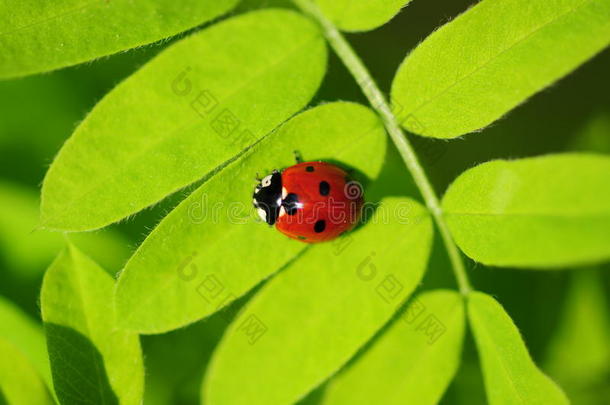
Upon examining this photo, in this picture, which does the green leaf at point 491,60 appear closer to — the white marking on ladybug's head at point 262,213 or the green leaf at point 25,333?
the white marking on ladybug's head at point 262,213

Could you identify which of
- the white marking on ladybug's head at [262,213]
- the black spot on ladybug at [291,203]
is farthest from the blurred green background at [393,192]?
the white marking on ladybug's head at [262,213]

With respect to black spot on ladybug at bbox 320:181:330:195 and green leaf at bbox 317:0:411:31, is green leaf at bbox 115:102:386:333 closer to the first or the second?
black spot on ladybug at bbox 320:181:330:195

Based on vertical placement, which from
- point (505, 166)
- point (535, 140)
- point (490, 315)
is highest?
point (505, 166)

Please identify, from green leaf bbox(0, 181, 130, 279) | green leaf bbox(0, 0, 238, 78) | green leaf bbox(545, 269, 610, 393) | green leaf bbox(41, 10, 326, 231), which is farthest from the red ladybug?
green leaf bbox(545, 269, 610, 393)

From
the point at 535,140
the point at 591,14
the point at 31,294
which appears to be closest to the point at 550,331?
the point at 535,140

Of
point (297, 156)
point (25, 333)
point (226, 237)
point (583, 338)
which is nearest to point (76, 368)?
point (226, 237)

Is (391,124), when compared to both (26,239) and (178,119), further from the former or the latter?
(26,239)

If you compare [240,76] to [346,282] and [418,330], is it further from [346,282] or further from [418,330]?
[418,330]
